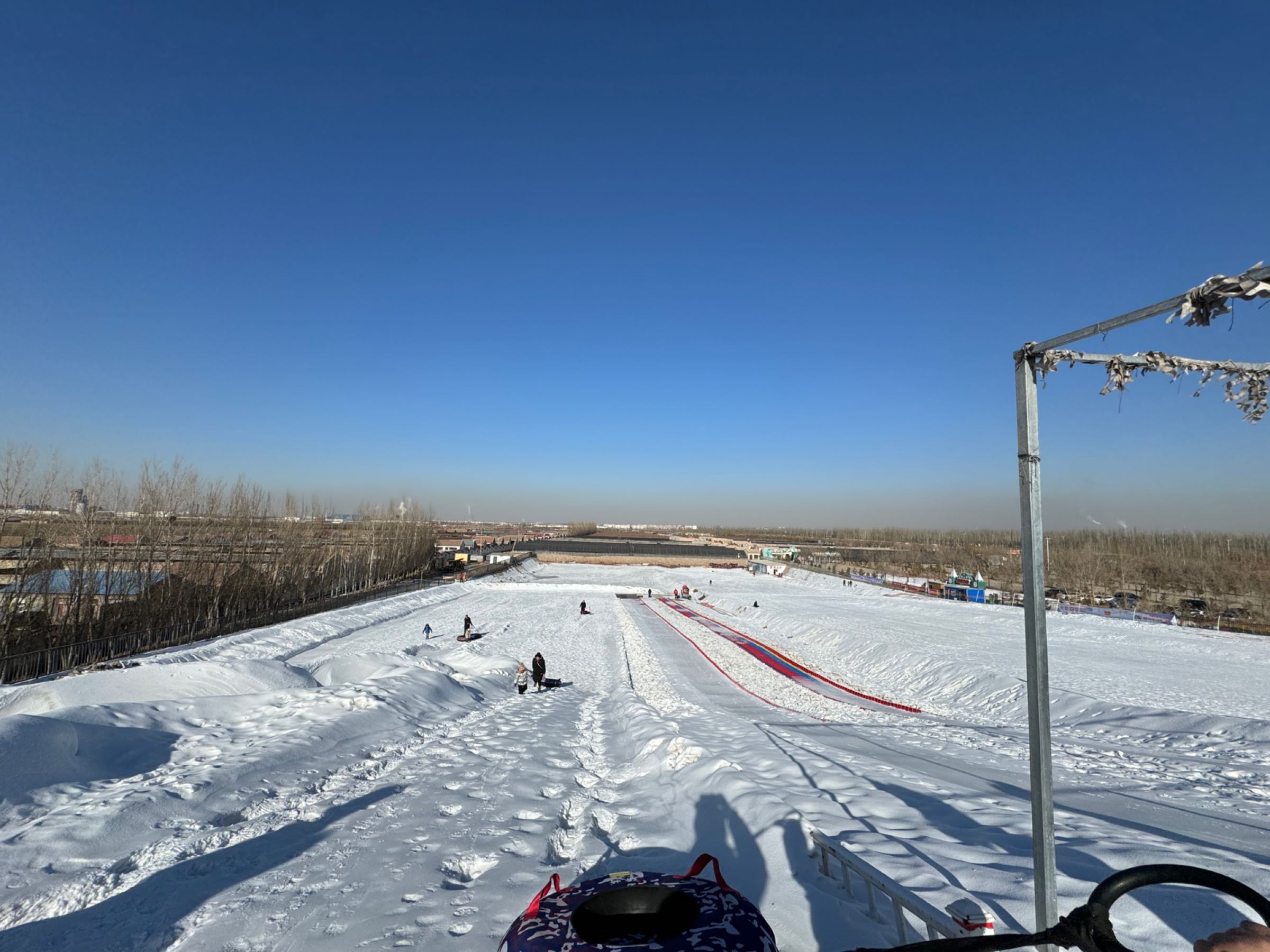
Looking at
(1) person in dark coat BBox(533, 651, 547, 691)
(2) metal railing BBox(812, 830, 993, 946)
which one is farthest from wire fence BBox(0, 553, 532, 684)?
(2) metal railing BBox(812, 830, 993, 946)

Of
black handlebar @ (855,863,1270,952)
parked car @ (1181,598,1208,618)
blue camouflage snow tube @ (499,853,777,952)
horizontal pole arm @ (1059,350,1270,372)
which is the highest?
horizontal pole arm @ (1059,350,1270,372)

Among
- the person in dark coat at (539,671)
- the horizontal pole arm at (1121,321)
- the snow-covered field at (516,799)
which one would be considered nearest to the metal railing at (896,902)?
the snow-covered field at (516,799)

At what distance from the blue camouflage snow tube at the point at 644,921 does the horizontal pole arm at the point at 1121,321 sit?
2.94 meters

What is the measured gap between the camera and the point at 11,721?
785 cm

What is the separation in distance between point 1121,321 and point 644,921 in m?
3.28

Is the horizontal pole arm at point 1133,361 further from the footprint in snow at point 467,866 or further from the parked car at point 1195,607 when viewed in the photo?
the parked car at point 1195,607

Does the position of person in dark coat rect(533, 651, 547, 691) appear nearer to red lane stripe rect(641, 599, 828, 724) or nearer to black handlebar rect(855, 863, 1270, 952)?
red lane stripe rect(641, 599, 828, 724)

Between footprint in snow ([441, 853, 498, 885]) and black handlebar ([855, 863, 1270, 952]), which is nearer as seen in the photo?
black handlebar ([855, 863, 1270, 952])

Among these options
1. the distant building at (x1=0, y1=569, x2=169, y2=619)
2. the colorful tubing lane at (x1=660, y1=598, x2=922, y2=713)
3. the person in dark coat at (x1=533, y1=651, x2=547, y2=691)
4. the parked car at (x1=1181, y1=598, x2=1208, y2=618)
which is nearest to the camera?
the person in dark coat at (x1=533, y1=651, x2=547, y2=691)

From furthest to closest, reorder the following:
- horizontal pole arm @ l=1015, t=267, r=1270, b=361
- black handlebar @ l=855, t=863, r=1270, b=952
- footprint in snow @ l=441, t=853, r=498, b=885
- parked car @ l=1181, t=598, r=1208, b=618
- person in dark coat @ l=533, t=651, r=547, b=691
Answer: parked car @ l=1181, t=598, r=1208, b=618
person in dark coat @ l=533, t=651, r=547, b=691
footprint in snow @ l=441, t=853, r=498, b=885
horizontal pole arm @ l=1015, t=267, r=1270, b=361
black handlebar @ l=855, t=863, r=1270, b=952

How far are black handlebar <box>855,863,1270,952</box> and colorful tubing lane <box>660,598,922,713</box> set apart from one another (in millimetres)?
18680

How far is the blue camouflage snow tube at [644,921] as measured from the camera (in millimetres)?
2330

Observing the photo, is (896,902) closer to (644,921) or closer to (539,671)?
(644,921)

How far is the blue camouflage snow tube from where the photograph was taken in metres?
2.33
